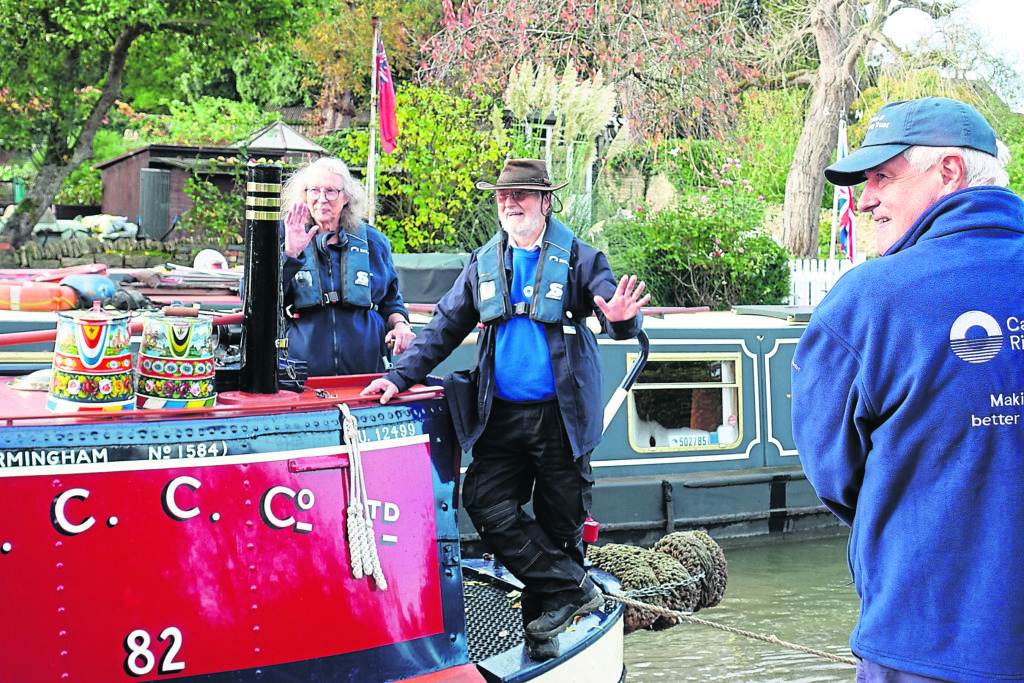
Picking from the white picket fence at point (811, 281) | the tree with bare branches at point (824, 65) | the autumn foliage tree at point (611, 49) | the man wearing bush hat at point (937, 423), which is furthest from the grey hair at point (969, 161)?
the tree with bare branches at point (824, 65)

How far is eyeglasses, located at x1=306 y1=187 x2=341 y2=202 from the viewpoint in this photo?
438 cm

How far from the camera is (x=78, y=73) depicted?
17.8 m

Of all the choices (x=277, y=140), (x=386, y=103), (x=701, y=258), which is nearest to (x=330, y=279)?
(x=386, y=103)

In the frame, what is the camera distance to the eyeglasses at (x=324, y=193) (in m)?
4.38

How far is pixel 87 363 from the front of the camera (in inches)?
117

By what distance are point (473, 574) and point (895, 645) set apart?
10.8 ft

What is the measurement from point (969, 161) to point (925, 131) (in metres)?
0.11

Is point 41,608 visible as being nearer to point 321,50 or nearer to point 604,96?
point 604,96

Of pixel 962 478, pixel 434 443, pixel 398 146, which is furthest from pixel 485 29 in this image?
pixel 962 478

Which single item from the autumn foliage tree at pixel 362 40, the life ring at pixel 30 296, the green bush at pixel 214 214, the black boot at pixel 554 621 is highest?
the autumn foliage tree at pixel 362 40

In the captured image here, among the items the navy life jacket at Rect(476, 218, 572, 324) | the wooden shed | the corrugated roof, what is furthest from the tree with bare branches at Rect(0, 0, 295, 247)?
the navy life jacket at Rect(476, 218, 572, 324)

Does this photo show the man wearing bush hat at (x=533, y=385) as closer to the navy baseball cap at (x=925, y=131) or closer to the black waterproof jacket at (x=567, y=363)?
the black waterproof jacket at (x=567, y=363)

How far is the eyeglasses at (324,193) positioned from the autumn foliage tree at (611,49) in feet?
40.2

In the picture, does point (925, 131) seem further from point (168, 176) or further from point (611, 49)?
point (168, 176)
